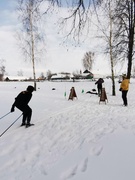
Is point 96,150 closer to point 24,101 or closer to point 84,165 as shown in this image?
point 84,165

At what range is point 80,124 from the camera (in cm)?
955

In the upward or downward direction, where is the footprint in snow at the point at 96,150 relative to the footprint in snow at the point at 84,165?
upward

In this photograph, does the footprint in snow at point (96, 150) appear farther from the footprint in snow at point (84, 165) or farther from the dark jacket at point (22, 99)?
the dark jacket at point (22, 99)

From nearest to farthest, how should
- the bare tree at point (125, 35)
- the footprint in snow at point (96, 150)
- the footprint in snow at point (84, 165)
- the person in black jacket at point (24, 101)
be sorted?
the footprint in snow at point (84, 165), the footprint in snow at point (96, 150), the person in black jacket at point (24, 101), the bare tree at point (125, 35)

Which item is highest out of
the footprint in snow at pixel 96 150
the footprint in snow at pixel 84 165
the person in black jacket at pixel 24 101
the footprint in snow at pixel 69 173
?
the person in black jacket at pixel 24 101

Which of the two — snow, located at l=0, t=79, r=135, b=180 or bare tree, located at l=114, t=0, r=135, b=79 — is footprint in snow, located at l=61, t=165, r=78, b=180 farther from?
bare tree, located at l=114, t=0, r=135, b=79

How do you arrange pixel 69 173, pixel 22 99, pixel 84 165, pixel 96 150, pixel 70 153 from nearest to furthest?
pixel 69 173 → pixel 84 165 → pixel 96 150 → pixel 70 153 → pixel 22 99

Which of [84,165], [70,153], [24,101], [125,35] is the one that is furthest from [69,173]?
[125,35]

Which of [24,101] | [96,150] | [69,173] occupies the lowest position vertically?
[69,173]

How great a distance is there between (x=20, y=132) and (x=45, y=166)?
3.57 metres

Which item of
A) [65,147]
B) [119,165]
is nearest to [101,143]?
[65,147]

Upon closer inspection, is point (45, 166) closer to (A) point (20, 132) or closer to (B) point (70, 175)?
(B) point (70, 175)

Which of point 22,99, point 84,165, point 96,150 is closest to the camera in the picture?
point 84,165

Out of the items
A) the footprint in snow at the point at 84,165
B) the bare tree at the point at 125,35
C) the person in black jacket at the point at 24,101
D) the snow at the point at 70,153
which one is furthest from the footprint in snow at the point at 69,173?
the bare tree at the point at 125,35
